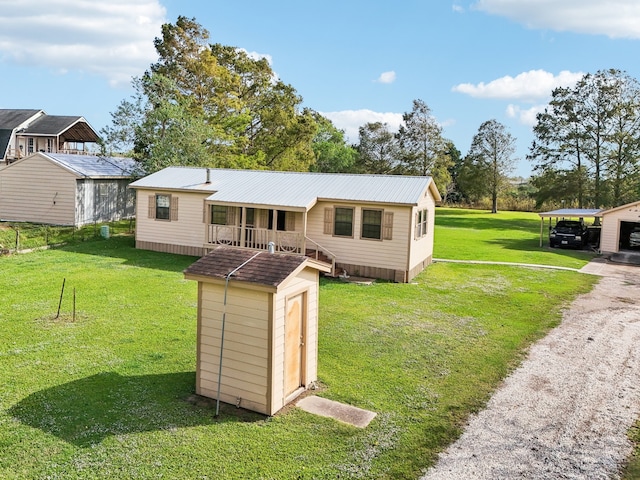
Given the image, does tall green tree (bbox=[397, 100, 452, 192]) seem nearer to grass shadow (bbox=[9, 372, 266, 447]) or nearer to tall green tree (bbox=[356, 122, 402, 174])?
tall green tree (bbox=[356, 122, 402, 174])

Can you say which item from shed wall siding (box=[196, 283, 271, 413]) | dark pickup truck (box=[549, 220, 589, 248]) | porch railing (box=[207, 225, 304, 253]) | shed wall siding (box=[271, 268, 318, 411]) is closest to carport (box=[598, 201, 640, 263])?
dark pickup truck (box=[549, 220, 589, 248])

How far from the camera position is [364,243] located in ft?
60.3

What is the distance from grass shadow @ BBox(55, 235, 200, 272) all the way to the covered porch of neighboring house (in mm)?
1441

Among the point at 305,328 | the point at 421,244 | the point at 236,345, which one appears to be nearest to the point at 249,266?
the point at 236,345

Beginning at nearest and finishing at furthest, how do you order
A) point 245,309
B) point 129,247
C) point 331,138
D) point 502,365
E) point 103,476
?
point 103,476
point 245,309
point 502,365
point 129,247
point 331,138

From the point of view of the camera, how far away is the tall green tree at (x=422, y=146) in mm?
53812

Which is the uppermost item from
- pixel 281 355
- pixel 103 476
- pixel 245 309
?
pixel 245 309

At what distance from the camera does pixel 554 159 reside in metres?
45.3

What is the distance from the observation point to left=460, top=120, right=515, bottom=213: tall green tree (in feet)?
178

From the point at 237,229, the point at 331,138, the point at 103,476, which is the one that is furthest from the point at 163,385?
the point at 331,138

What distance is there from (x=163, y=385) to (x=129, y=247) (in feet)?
49.8

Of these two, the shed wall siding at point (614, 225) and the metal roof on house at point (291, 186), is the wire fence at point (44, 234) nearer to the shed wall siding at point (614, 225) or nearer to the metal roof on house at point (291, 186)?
the metal roof on house at point (291, 186)

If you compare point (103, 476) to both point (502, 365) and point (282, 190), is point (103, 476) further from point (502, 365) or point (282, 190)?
point (282, 190)

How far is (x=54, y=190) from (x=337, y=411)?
2314 cm
